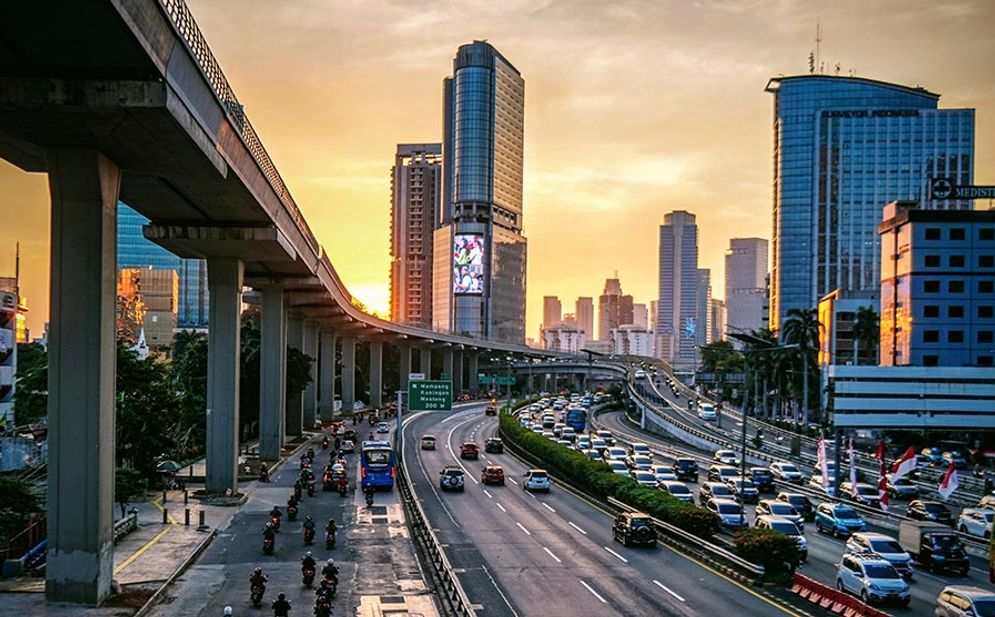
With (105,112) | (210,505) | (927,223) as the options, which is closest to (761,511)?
(210,505)

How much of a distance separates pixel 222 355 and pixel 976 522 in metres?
40.5

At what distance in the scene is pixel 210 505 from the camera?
181ft

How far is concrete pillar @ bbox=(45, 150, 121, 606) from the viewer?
30.8m

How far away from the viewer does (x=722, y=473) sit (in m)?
67.2

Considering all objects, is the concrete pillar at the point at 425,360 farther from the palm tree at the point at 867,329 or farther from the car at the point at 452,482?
the car at the point at 452,482

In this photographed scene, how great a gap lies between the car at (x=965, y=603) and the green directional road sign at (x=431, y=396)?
52731 mm

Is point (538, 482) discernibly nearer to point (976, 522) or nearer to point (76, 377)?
point (976, 522)

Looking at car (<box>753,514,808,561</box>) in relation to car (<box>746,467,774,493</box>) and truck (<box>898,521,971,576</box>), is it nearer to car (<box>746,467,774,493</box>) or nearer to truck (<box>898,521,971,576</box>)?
truck (<box>898,521,971,576</box>)

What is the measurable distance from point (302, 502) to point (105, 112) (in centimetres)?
3499

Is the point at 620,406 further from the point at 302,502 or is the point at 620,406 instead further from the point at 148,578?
the point at 148,578

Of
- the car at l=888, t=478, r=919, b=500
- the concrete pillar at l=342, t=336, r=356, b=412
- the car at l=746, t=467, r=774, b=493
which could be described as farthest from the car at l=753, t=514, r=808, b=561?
the concrete pillar at l=342, t=336, r=356, b=412

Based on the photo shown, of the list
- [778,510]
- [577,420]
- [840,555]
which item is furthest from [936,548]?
[577,420]

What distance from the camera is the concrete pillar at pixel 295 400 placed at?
339 ft

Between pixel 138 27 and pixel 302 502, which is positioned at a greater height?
pixel 138 27
